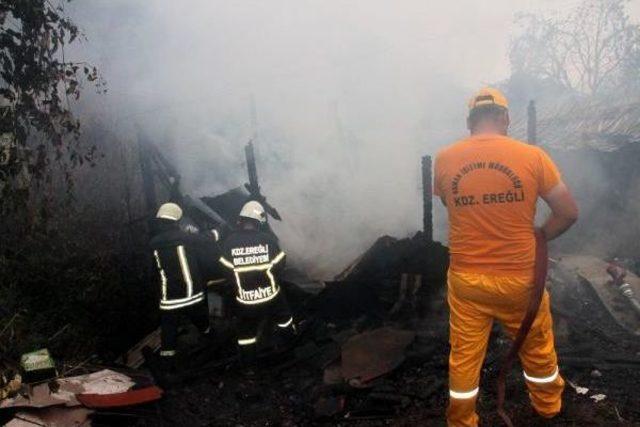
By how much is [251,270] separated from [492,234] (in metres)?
3.11

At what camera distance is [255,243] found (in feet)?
18.0

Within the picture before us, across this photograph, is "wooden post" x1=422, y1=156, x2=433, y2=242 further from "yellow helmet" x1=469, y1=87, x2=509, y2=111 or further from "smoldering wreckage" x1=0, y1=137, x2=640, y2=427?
"yellow helmet" x1=469, y1=87, x2=509, y2=111

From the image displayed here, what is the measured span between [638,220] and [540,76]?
62.6ft

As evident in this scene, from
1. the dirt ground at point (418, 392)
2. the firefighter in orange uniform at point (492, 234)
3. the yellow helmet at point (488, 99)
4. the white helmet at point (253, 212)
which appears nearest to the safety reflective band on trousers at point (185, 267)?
the white helmet at point (253, 212)

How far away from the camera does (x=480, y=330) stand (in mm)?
3010

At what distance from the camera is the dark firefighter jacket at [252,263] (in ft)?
18.0

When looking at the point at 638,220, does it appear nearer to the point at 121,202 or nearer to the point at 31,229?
the point at 121,202

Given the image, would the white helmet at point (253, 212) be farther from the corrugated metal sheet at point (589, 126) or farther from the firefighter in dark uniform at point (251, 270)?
the corrugated metal sheet at point (589, 126)

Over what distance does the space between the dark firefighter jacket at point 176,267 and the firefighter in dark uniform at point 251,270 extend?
0.37 meters

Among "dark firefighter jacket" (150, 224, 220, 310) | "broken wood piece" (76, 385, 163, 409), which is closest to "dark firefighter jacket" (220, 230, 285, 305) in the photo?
"dark firefighter jacket" (150, 224, 220, 310)

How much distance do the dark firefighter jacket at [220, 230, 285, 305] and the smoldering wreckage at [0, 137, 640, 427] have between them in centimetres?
64

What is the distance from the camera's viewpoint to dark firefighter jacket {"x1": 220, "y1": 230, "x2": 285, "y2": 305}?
5.48 meters

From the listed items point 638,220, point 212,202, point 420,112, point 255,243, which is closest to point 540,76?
point 420,112

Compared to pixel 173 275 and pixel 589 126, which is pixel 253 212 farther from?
pixel 589 126
